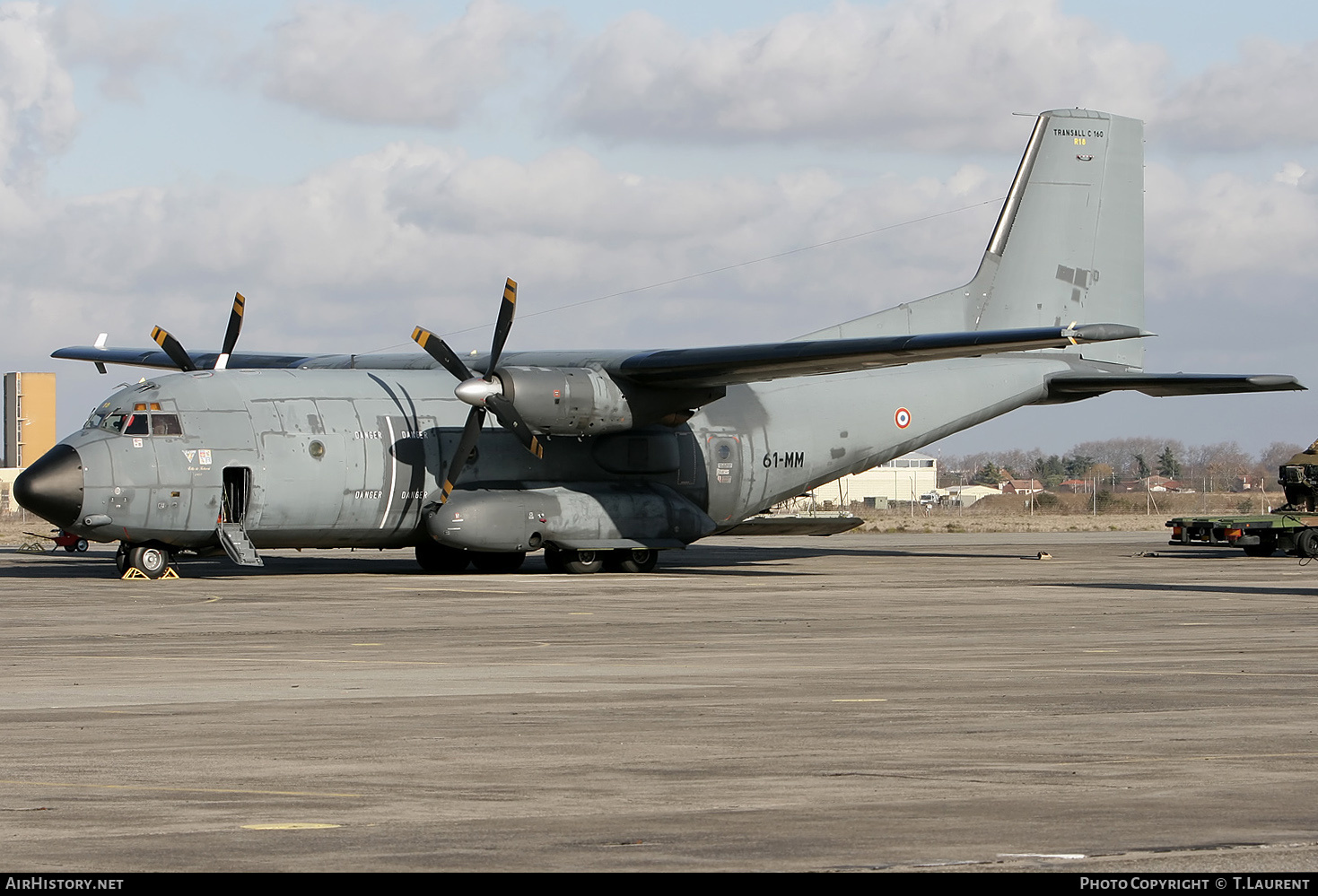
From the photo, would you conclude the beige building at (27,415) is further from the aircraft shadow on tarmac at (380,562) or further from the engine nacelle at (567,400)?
the engine nacelle at (567,400)

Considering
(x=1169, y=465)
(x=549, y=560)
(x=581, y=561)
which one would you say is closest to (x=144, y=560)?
(x=549, y=560)

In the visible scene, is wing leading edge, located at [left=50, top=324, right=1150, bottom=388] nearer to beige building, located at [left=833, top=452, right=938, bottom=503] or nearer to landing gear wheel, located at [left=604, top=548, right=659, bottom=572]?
landing gear wheel, located at [left=604, top=548, right=659, bottom=572]

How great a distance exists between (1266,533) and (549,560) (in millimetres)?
18008

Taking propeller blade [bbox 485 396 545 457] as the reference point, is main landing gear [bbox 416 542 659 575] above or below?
below

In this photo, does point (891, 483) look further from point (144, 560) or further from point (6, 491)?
point (144, 560)

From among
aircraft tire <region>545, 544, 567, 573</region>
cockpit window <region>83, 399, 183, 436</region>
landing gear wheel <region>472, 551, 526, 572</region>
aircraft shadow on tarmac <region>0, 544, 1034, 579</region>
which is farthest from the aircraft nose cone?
aircraft tire <region>545, 544, 567, 573</region>

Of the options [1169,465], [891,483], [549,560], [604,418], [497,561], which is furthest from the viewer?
[1169,465]

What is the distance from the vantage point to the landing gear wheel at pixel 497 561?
3456cm

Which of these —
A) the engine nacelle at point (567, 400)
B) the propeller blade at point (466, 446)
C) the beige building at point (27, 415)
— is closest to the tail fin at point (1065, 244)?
the engine nacelle at point (567, 400)

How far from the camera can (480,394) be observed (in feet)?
100.0

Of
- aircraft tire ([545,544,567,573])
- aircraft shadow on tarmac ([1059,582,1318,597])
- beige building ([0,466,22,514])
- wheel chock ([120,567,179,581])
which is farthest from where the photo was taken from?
beige building ([0,466,22,514])

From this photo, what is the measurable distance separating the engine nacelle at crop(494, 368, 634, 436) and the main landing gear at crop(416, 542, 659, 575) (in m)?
2.68

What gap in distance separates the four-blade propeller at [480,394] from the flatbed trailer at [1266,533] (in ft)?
59.9

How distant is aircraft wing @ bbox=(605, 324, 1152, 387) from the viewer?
28.7 metres
